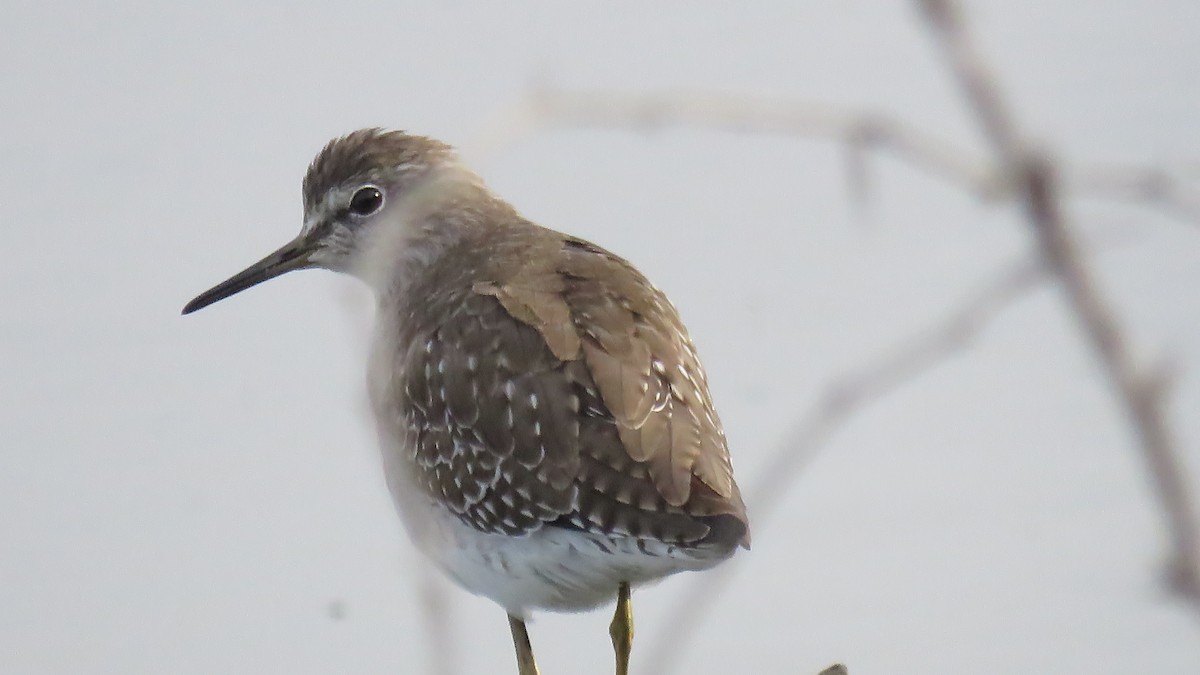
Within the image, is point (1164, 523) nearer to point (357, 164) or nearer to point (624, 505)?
point (624, 505)

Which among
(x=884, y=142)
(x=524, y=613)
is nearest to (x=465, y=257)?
(x=524, y=613)

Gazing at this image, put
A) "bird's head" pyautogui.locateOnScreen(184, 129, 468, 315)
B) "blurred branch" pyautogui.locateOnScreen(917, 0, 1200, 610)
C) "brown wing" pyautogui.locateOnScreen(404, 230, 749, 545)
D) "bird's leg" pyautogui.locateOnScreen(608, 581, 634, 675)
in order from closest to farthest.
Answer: "blurred branch" pyautogui.locateOnScreen(917, 0, 1200, 610) → "brown wing" pyautogui.locateOnScreen(404, 230, 749, 545) → "bird's leg" pyautogui.locateOnScreen(608, 581, 634, 675) → "bird's head" pyautogui.locateOnScreen(184, 129, 468, 315)

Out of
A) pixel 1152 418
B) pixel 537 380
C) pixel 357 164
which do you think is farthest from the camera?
pixel 357 164

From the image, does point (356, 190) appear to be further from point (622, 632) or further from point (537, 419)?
point (622, 632)

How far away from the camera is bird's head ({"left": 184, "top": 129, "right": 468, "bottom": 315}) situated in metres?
6.89

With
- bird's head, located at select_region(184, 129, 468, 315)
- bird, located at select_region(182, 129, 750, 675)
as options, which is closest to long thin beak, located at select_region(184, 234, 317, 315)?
bird's head, located at select_region(184, 129, 468, 315)

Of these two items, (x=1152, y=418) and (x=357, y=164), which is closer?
(x=1152, y=418)

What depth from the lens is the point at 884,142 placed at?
1.76 meters

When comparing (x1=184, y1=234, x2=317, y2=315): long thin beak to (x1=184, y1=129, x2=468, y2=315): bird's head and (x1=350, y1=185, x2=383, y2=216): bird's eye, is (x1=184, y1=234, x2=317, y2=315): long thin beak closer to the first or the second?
(x1=184, y1=129, x2=468, y2=315): bird's head

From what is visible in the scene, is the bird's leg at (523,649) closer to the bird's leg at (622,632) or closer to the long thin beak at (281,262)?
the bird's leg at (622,632)

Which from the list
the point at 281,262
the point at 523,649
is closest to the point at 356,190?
the point at 281,262

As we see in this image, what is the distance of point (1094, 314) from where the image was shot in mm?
1236

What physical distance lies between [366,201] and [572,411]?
1.94m

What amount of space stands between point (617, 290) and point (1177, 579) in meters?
4.61
